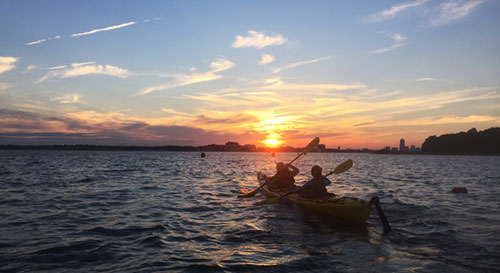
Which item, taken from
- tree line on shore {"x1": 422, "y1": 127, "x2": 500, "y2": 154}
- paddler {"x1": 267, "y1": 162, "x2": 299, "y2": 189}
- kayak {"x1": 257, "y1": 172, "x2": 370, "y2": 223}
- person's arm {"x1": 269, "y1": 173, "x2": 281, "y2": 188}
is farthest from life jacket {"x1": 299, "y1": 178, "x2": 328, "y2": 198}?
tree line on shore {"x1": 422, "y1": 127, "x2": 500, "y2": 154}

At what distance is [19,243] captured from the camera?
23.2 ft

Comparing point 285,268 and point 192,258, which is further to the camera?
point 192,258

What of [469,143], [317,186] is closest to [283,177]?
[317,186]

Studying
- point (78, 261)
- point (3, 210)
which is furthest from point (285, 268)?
point (3, 210)

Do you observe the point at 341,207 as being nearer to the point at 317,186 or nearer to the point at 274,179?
the point at 317,186

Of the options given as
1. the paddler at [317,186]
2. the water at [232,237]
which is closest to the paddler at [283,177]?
the water at [232,237]

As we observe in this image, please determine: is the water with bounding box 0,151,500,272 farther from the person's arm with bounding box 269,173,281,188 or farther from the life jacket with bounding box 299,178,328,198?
the person's arm with bounding box 269,173,281,188

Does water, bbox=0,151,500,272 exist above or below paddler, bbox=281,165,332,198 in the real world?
below

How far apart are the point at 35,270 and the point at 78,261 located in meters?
0.72

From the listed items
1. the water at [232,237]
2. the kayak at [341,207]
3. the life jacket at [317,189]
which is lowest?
the water at [232,237]

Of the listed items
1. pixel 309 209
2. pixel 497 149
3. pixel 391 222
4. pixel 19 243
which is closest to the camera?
pixel 19 243

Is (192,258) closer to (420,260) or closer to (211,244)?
(211,244)

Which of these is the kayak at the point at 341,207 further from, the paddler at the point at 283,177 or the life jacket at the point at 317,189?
the paddler at the point at 283,177

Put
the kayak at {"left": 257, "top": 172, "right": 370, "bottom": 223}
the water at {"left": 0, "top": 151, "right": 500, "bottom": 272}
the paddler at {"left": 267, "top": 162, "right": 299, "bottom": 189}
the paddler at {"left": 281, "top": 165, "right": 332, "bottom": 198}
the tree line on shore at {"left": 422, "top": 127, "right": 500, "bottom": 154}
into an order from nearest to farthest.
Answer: the water at {"left": 0, "top": 151, "right": 500, "bottom": 272} < the kayak at {"left": 257, "top": 172, "right": 370, "bottom": 223} < the paddler at {"left": 281, "top": 165, "right": 332, "bottom": 198} < the paddler at {"left": 267, "top": 162, "right": 299, "bottom": 189} < the tree line on shore at {"left": 422, "top": 127, "right": 500, "bottom": 154}
